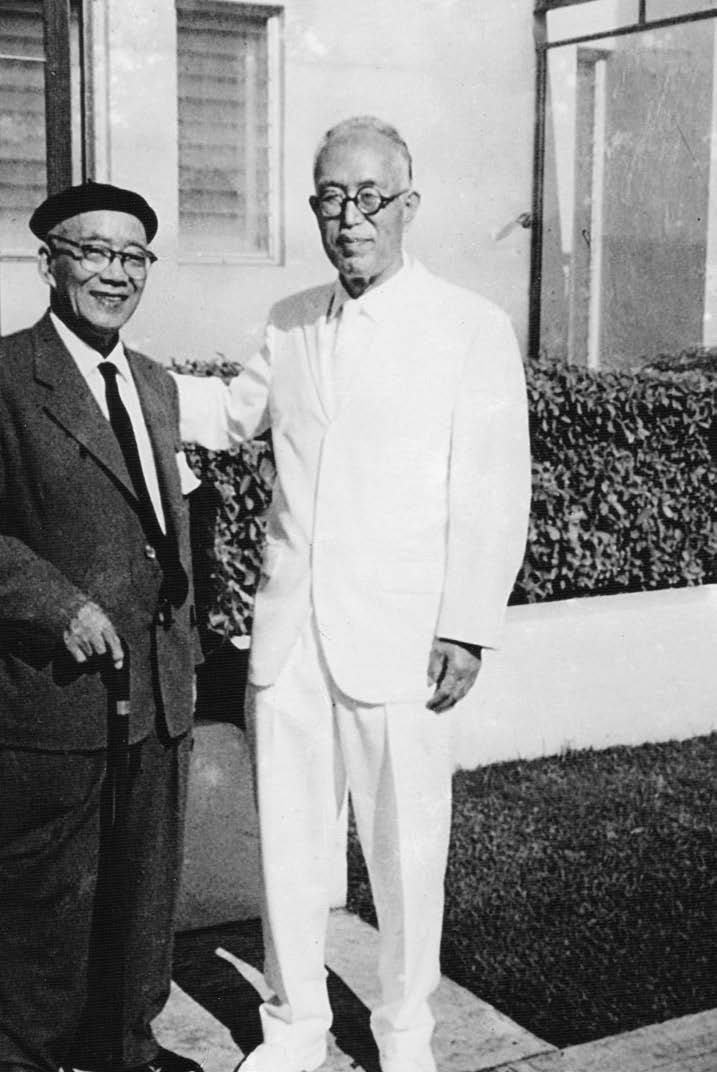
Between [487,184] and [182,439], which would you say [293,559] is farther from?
[487,184]

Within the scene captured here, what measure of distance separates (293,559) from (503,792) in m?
2.54

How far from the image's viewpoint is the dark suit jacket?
3.13 metres

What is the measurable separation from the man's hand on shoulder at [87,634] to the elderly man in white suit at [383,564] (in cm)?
47

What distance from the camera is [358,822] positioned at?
353 centimetres

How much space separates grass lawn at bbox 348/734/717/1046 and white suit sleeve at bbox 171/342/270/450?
5.60 ft

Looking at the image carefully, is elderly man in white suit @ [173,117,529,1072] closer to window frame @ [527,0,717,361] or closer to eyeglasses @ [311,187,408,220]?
eyeglasses @ [311,187,408,220]

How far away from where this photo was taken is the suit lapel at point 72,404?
3.20 m

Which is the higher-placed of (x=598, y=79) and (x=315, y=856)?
(x=598, y=79)

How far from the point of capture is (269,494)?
19.3ft

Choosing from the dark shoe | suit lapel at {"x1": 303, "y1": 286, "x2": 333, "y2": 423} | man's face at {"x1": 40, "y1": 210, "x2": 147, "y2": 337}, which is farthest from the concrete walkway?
man's face at {"x1": 40, "y1": 210, "x2": 147, "y2": 337}

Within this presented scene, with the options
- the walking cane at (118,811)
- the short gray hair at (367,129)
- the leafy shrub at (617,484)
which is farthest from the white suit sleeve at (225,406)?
the leafy shrub at (617,484)

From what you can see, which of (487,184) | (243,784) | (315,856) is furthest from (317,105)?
(315,856)

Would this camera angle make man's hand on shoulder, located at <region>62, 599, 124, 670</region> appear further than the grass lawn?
No

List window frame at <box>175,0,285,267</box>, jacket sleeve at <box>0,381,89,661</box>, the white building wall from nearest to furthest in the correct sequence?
1. jacket sleeve at <box>0,381,89,661</box>
2. the white building wall
3. window frame at <box>175,0,285,267</box>
